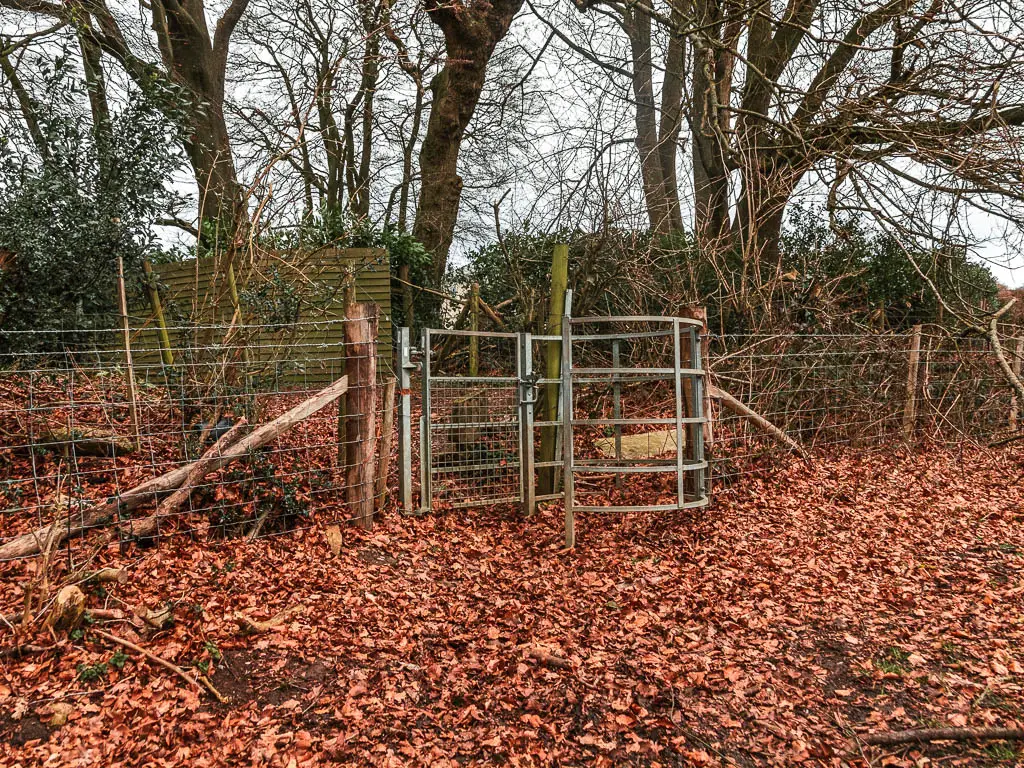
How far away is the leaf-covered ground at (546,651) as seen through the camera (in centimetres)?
364

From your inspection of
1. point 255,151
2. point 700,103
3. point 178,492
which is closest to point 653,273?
point 700,103

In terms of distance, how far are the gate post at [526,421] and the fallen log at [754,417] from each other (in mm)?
1831

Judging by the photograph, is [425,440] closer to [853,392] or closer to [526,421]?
[526,421]

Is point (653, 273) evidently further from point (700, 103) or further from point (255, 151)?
point (255, 151)

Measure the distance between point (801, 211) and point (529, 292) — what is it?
5466mm

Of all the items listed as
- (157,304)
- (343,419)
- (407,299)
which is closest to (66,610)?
(343,419)

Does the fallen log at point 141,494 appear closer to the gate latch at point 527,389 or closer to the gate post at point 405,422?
the gate post at point 405,422

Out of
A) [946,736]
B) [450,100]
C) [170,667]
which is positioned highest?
[450,100]

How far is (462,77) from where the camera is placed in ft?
42.8

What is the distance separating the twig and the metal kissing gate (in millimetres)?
2845

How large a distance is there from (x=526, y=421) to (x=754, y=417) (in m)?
2.66

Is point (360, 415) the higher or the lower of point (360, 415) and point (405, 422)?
the higher

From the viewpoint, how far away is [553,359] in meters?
7.38

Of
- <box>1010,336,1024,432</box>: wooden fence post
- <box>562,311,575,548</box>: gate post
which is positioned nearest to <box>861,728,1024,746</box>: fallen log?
<box>562,311,575,548</box>: gate post
